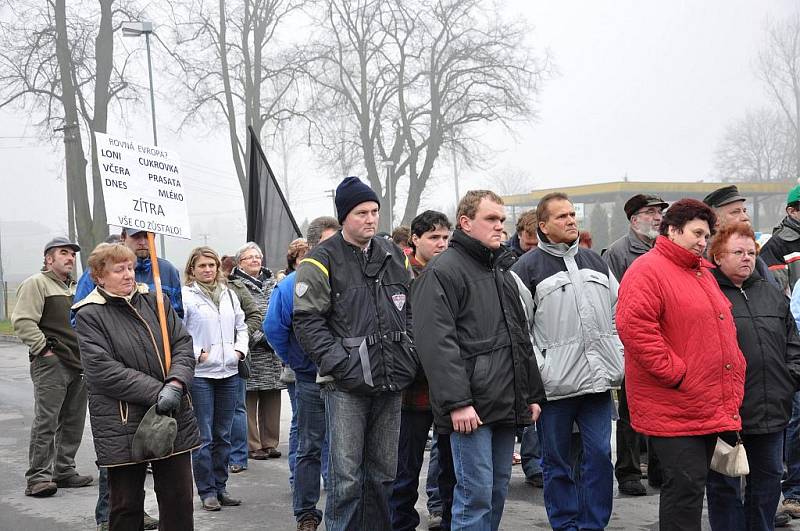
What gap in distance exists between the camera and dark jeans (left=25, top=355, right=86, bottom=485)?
762 centimetres

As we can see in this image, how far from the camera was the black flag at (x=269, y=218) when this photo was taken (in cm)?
1092

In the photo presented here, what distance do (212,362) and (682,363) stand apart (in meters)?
3.59

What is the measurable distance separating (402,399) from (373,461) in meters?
0.65

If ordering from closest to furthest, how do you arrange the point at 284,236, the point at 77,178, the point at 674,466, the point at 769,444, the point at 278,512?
the point at 674,466 < the point at 769,444 < the point at 278,512 < the point at 284,236 < the point at 77,178

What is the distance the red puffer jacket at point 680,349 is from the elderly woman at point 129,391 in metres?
2.44

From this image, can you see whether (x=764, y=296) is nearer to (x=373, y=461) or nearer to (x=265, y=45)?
(x=373, y=461)

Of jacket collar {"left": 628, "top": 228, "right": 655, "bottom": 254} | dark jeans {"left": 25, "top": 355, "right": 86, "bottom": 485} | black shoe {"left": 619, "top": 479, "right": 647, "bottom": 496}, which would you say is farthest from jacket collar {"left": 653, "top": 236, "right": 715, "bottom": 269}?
dark jeans {"left": 25, "top": 355, "right": 86, "bottom": 485}

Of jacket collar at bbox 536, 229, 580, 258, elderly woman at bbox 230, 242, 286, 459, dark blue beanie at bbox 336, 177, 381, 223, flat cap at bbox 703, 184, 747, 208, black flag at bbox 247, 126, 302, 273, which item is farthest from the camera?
black flag at bbox 247, 126, 302, 273

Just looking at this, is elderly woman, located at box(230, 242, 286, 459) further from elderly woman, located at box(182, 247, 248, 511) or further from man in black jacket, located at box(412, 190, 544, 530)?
man in black jacket, located at box(412, 190, 544, 530)

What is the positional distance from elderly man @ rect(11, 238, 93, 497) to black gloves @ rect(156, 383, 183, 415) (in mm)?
3237

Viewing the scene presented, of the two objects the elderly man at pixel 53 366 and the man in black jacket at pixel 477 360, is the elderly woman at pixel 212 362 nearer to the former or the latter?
the elderly man at pixel 53 366

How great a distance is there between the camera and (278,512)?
6801mm

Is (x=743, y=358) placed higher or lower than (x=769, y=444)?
higher

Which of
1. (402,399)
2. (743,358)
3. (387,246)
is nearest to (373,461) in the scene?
(402,399)
